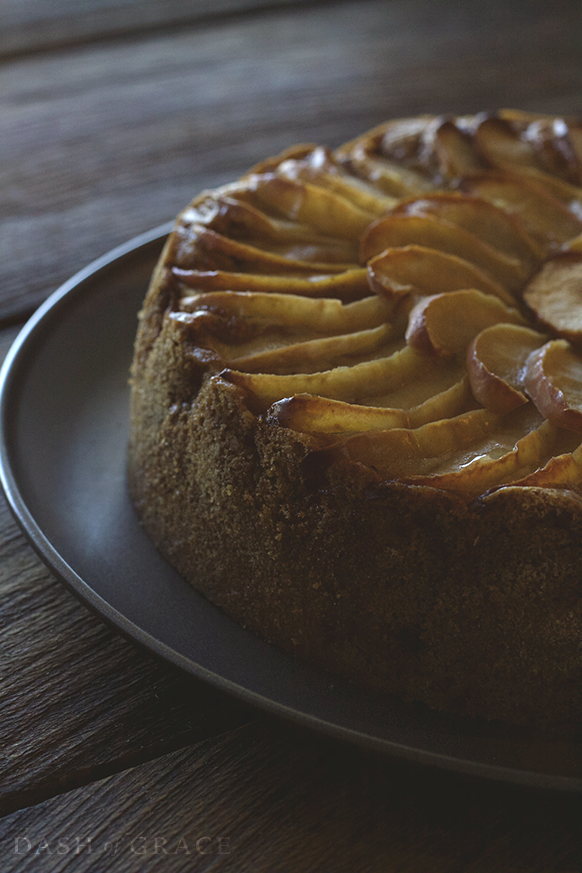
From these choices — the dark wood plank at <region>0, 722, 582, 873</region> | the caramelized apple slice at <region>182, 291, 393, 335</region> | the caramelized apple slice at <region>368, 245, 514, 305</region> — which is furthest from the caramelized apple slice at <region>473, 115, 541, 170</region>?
the dark wood plank at <region>0, 722, 582, 873</region>

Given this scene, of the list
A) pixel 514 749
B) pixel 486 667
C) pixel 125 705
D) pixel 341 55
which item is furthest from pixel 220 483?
pixel 341 55

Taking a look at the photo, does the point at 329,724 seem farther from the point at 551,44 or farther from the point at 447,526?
the point at 551,44

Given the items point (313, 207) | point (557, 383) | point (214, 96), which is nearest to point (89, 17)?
point (214, 96)

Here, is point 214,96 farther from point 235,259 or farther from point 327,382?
point 327,382

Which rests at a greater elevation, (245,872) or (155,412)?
(155,412)

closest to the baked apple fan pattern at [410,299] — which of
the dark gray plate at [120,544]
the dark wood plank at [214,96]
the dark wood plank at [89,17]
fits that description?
the dark gray plate at [120,544]

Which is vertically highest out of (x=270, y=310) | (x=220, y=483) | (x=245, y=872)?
(x=270, y=310)

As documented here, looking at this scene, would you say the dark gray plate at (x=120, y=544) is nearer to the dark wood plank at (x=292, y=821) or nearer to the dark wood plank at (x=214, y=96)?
the dark wood plank at (x=292, y=821)
